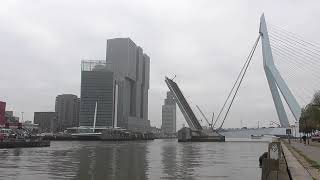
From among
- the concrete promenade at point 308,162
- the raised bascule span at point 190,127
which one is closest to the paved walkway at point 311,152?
the concrete promenade at point 308,162

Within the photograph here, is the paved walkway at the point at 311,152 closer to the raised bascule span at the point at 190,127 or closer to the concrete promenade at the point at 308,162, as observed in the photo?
the concrete promenade at the point at 308,162

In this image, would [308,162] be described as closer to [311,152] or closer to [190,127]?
[311,152]

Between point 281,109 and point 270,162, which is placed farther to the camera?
point 281,109

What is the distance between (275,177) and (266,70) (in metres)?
77.4

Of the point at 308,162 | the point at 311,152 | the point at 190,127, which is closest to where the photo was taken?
the point at 308,162

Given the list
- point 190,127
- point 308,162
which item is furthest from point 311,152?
point 190,127

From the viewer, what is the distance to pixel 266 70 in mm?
93250

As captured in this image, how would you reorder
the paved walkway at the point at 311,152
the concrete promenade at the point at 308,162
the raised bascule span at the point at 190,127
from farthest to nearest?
the raised bascule span at the point at 190,127, the paved walkway at the point at 311,152, the concrete promenade at the point at 308,162

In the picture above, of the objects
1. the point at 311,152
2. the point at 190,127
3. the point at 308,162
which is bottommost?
the point at 311,152

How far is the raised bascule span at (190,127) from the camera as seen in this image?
5778 inches

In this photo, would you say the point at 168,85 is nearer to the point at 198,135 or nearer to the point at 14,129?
the point at 198,135

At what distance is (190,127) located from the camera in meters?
170

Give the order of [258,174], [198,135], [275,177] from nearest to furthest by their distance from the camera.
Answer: [275,177]
[258,174]
[198,135]

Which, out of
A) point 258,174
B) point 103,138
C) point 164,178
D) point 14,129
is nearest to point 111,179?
point 164,178
